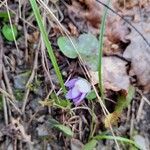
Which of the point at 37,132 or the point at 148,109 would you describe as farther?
the point at 148,109

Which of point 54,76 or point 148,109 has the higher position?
point 54,76

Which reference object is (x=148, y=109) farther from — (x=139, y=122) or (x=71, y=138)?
(x=71, y=138)

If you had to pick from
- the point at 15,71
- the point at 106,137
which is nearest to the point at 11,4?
the point at 15,71

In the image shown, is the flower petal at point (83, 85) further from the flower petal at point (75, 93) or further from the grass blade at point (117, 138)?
the grass blade at point (117, 138)

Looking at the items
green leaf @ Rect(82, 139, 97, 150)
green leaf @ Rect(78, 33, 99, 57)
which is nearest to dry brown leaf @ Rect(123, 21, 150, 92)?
green leaf @ Rect(78, 33, 99, 57)

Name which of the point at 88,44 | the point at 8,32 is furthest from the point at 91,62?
the point at 8,32

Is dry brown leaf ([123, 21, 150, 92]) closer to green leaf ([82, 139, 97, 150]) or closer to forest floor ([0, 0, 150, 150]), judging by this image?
forest floor ([0, 0, 150, 150])
